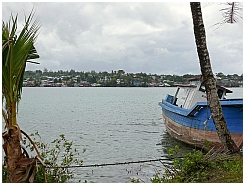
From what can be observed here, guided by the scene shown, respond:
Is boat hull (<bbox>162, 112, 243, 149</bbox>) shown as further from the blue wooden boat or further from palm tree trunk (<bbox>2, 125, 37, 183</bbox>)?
palm tree trunk (<bbox>2, 125, 37, 183</bbox>)

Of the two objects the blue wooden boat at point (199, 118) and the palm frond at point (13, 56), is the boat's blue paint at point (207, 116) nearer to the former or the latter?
the blue wooden boat at point (199, 118)

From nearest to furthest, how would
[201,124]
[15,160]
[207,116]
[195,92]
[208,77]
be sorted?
1. [15,160]
2. [208,77]
3. [207,116]
4. [201,124]
5. [195,92]

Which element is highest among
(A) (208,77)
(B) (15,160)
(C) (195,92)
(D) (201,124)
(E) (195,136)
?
(A) (208,77)

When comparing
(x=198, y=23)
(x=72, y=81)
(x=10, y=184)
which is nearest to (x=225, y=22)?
(x=198, y=23)

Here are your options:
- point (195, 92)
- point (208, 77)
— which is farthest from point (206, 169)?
point (195, 92)

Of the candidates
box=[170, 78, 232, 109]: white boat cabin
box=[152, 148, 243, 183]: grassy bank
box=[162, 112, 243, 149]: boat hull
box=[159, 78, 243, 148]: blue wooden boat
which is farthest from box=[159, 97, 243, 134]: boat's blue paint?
box=[152, 148, 243, 183]: grassy bank

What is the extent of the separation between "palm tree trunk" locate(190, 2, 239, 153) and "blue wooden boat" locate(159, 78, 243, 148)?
190 inches

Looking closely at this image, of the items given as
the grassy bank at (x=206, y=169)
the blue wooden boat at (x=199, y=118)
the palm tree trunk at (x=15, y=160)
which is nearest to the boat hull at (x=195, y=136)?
the blue wooden boat at (x=199, y=118)

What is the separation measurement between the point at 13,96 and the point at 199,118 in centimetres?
998

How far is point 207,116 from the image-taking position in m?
12.5

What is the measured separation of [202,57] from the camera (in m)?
5.84

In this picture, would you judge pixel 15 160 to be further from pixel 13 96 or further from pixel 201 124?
pixel 201 124

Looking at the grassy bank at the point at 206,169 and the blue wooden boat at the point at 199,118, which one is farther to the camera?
the blue wooden boat at the point at 199,118

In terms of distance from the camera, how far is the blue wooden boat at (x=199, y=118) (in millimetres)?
11797
